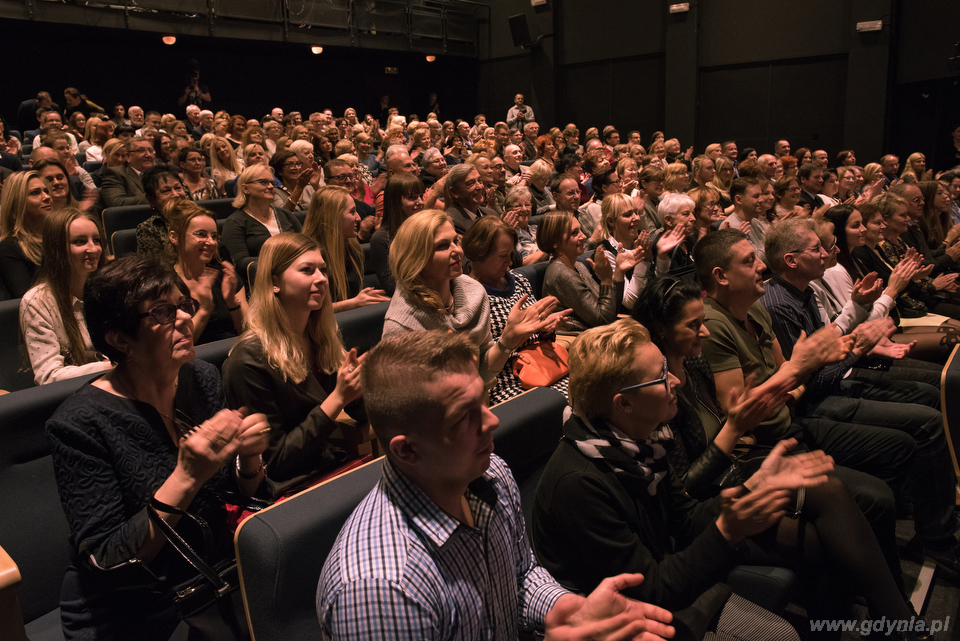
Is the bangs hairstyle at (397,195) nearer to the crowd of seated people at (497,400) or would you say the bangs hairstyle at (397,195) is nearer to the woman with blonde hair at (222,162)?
the crowd of seated people at (497,400)

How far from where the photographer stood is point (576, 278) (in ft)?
11.1

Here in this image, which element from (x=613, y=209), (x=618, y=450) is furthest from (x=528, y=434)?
(x=613, y=209)

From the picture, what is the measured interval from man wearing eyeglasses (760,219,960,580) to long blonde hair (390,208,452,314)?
1534 millimetres

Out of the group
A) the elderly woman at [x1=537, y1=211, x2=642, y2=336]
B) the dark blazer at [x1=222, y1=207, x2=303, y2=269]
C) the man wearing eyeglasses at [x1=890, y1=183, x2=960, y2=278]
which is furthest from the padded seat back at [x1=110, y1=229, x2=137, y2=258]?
the man wearing eyeglasses at [x1=890, y1=183, x2=960, y2=278]

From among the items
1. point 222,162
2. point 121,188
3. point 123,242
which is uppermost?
point 222,162

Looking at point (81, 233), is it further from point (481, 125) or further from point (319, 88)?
point (319, 88)

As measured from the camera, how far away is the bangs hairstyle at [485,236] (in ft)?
9.61

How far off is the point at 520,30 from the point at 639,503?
48.8 ft

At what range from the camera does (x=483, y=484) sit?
122 cm

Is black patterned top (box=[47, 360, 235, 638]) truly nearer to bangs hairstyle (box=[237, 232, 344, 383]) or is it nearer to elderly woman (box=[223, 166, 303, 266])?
bangs hairstyle (box=[237, 232, 344, 383])

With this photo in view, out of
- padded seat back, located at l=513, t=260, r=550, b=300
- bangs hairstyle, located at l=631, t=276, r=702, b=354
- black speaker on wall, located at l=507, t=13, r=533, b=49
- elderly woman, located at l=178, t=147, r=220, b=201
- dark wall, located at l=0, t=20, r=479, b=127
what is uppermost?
black speaker on wall, located at l=507, t=13, r=533, b=49

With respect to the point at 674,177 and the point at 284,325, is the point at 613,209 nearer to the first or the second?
the point at 674,177

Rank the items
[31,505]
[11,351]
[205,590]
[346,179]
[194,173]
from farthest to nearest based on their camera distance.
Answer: [194,173] < [346,179] < [11,351] < [31,505] < [205,590]

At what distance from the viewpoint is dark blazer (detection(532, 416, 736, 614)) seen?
56.2 inches
